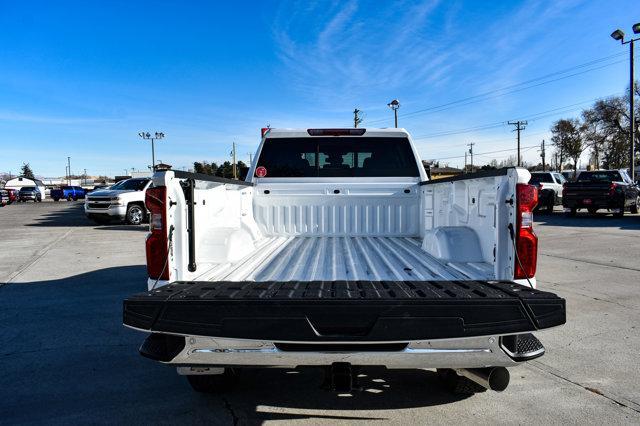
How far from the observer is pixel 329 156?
5.54 meters

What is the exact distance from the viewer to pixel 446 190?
161 inches

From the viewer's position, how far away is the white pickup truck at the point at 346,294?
7.45 feet

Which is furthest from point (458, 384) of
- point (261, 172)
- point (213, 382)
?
point (261, 172)

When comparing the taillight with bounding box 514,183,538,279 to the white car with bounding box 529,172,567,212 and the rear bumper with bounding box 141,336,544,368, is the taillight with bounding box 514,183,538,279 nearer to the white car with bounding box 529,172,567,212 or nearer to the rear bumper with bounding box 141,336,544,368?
the rear bumper with bounding box 141,336,544,368

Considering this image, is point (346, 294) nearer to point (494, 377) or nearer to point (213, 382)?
point (494, 377)

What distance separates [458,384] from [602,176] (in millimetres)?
20130

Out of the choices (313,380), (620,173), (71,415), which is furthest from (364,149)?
(620,173)

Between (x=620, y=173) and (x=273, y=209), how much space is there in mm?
19763

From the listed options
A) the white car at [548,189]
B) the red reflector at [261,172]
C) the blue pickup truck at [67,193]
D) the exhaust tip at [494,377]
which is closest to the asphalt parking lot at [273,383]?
the exhaust tip at [494,377]

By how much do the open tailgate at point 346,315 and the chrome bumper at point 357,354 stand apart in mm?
79

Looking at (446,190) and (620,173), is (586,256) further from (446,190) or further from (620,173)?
(620,173)

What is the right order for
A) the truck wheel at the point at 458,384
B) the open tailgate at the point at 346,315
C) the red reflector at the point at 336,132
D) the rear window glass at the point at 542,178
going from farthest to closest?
the rear window glass at the point at 542,178 < the red reflector at the point at 336,132 < the truck wheel at the point at 458,384 < the open tailgate at the point at 346,315

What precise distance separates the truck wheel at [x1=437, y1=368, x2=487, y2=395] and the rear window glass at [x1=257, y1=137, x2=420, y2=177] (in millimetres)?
2654

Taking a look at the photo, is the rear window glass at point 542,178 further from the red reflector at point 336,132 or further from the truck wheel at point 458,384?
the truck wheel at point 458,384
